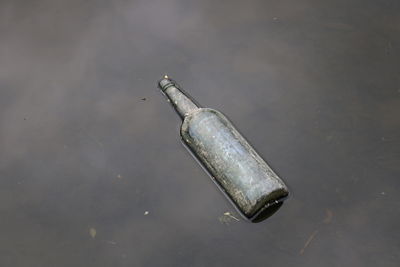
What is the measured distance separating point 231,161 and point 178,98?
76 centimetres

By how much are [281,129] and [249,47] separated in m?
0.92

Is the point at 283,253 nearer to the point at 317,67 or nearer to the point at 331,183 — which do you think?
the point at 331,183

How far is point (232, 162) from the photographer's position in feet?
12.1

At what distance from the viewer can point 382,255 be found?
3539 millimetres

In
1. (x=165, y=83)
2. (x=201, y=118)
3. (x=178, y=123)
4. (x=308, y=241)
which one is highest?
(x=165, y=83)

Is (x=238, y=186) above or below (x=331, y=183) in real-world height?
above

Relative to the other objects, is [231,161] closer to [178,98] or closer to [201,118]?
[201,118]

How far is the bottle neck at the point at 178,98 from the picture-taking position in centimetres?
Result: 405

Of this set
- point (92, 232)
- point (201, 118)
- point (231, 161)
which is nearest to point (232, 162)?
point (231, 161)

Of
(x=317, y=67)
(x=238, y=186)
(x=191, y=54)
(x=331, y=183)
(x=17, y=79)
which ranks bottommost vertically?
(x=331, y=183)

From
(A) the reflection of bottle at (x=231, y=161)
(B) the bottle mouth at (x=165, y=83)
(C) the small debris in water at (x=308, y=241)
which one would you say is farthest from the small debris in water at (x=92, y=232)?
(C) the small debris in water at (x=308, y=241)

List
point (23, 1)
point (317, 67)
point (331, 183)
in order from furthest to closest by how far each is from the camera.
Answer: point (23, 1) < point (317, 67) < point (331, 183)

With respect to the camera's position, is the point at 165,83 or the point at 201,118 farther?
the point at 165,83

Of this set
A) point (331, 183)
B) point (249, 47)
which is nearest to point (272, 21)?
point (249, 47)
